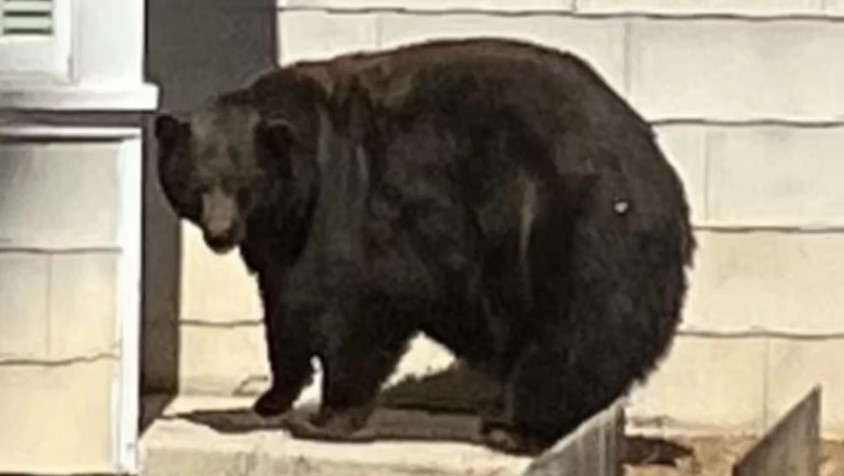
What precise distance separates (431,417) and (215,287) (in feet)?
1.27

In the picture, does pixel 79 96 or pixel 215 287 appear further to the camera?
pixel 215 287

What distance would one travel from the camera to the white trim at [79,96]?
2541 mm

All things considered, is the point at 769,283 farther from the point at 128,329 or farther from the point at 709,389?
the point at 128,329

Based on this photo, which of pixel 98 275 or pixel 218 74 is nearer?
pixel 98 275

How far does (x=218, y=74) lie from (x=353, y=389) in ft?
2.00

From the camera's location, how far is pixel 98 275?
103 inches

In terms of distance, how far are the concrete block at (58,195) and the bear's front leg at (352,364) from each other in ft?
1.18

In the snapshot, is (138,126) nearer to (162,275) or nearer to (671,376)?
(162,275)

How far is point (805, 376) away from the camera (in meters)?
2.93

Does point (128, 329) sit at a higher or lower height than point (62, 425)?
higher

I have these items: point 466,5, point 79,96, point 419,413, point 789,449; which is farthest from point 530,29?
point 789,449

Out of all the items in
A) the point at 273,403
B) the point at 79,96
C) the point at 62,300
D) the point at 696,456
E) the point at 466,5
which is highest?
the point at 466,5

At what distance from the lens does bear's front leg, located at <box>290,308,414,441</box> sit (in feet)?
7.72

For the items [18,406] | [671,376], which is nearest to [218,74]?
[18,406]
